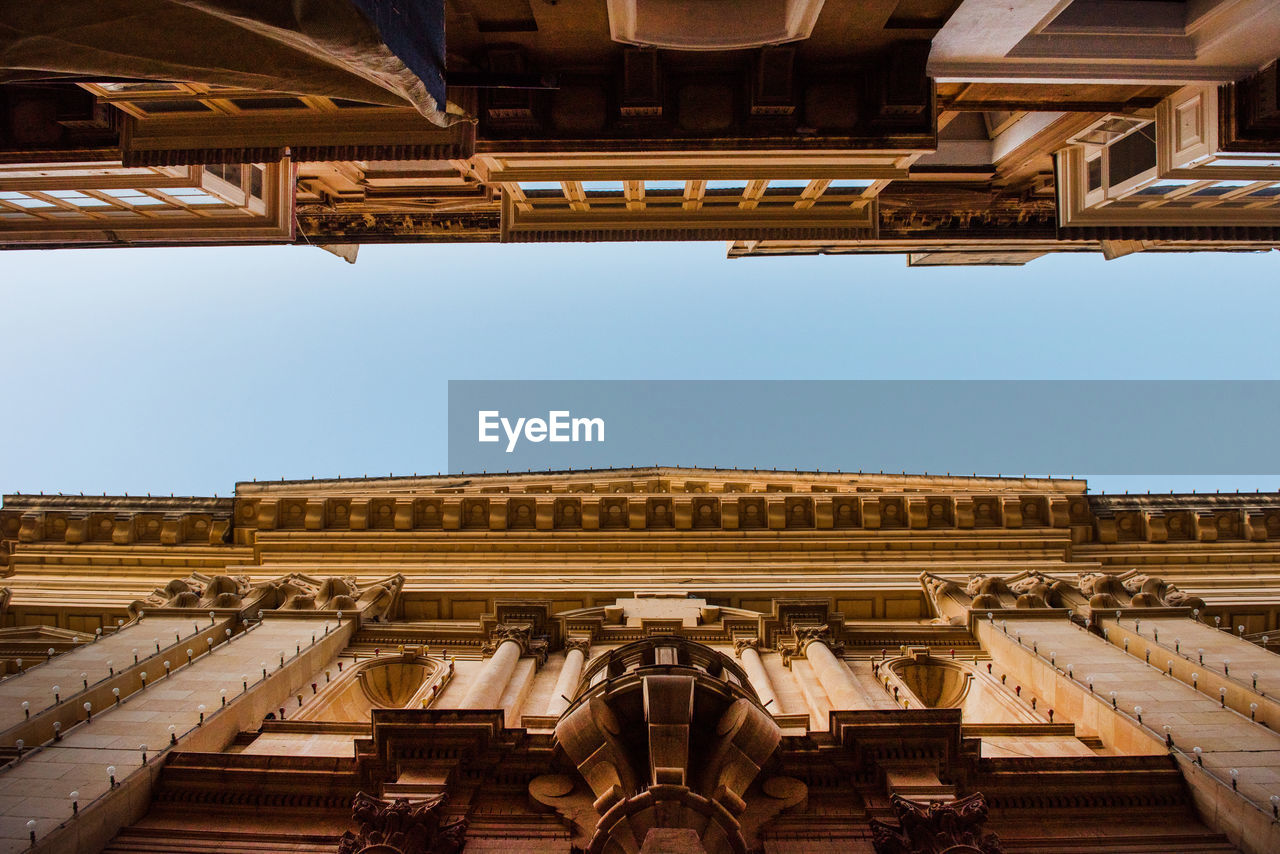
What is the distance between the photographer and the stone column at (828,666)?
61.1ft

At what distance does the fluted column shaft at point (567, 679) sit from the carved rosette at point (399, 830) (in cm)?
485

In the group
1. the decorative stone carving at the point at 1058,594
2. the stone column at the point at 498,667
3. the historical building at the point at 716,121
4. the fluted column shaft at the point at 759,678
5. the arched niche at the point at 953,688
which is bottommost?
the arched niche at the point at 953,688

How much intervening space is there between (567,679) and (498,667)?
5.11 ft

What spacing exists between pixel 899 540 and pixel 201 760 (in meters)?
22.7

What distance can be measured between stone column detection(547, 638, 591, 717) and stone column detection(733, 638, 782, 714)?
3815 mm

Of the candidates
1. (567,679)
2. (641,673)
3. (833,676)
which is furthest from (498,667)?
(833,676)

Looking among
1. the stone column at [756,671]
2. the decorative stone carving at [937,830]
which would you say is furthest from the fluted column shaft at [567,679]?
the decorative stone carving at [937,830]

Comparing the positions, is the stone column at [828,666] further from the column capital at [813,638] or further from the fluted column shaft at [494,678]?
the fluted column shaft at [494,678]

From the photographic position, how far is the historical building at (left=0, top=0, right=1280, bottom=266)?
699 inches

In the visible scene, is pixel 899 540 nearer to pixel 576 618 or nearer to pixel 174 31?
pixel 576 618

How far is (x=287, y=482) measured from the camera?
131ft

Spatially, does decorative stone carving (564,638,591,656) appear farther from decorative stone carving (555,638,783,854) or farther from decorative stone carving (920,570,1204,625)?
decorative stone carving (920,570,1204,625)

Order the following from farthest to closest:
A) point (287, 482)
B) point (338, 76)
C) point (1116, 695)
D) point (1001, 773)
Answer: point (287, 482) < point (1116, 695) < point (1001, 773) < point (338, 76)

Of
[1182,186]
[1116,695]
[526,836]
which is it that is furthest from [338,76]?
[1182,186]
